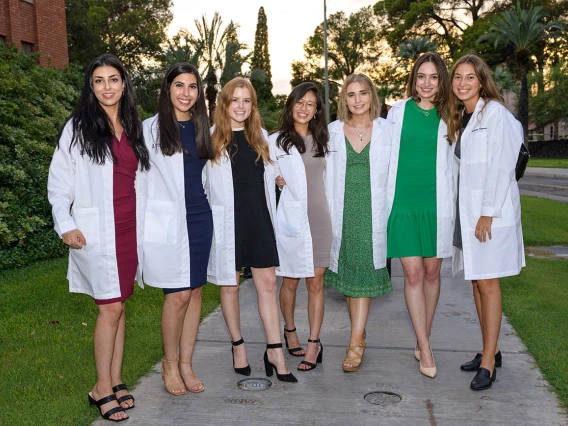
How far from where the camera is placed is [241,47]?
125ft

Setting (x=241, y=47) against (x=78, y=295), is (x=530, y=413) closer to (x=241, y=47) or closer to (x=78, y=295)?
(x=78, y=295)

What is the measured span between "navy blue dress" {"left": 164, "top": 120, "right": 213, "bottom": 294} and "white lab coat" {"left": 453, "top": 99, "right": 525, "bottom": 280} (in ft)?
5.46

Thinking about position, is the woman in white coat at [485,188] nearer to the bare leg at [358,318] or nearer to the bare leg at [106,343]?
the bare leg at [358,318]

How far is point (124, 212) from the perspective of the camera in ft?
11.1

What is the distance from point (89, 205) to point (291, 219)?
142 cm

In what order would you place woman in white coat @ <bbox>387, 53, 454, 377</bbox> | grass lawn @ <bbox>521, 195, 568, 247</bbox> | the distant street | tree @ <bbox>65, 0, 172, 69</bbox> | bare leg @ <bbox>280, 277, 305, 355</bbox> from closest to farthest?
woman in white coat @ <bbox>387, 53, 454, 377</bbox>
bare leg @ <bbox>280, 277, 305, 355</bbox>
grass lawn @ <bbox>521, 195, 568, 247</bbox>
the distant street
tree @ <bbox>65, 0, 172, 69</bbox>

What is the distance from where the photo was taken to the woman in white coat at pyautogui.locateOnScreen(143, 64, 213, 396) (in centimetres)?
353

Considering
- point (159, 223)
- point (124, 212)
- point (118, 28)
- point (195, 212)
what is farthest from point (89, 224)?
point (118, 28)

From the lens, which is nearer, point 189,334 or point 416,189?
point 189,334

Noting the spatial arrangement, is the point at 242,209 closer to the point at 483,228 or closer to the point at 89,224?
the point at 89,224

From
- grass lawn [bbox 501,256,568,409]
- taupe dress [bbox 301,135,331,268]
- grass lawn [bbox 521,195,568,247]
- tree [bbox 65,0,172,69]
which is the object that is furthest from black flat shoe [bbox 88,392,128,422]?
tree [bbox 65,0,172,69]

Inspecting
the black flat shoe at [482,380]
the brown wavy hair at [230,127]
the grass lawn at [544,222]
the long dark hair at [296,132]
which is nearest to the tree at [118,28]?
the grass lawn at [544,222]

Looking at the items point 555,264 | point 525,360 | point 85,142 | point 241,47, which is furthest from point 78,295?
point 241,47

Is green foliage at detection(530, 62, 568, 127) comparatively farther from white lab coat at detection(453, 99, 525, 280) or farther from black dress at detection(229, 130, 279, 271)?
black dress at detection(229, 130, 279, 271)
